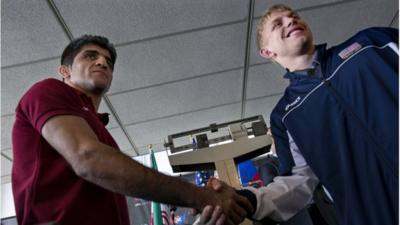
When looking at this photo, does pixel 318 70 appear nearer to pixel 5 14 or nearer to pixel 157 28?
pixel 157 28

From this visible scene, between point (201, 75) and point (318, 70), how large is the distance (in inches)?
61.2

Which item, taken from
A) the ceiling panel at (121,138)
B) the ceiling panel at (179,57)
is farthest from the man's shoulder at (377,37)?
the ceiling panel at (121,138)

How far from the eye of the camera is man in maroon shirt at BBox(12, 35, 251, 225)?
0.81 metres

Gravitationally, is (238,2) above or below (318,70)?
above

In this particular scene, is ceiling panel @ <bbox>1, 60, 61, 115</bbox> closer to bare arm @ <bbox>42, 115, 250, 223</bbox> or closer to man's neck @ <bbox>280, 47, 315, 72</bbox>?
bare arm @ <bbox>42, 115, 250, 223</bbox>

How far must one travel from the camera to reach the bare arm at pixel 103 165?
31.6 inches

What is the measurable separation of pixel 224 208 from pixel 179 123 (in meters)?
2.28

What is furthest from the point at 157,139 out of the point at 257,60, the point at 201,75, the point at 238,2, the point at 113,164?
the point at 113,164

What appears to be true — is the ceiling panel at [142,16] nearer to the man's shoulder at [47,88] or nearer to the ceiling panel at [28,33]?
the ceiling panel at [28,33]

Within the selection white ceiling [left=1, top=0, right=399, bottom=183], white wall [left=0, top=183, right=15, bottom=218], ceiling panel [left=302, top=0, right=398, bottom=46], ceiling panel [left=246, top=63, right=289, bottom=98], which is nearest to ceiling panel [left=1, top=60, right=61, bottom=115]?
white ceiling [left=1, top=0, right=399, bottom=183]

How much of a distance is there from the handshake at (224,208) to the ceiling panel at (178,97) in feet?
5.35

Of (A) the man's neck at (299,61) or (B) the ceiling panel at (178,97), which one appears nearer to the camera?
(A) the man's neck at (299,61)

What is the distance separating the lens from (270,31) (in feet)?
4.06

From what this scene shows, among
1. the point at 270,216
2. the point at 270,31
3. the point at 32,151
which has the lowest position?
the point at 270,216
